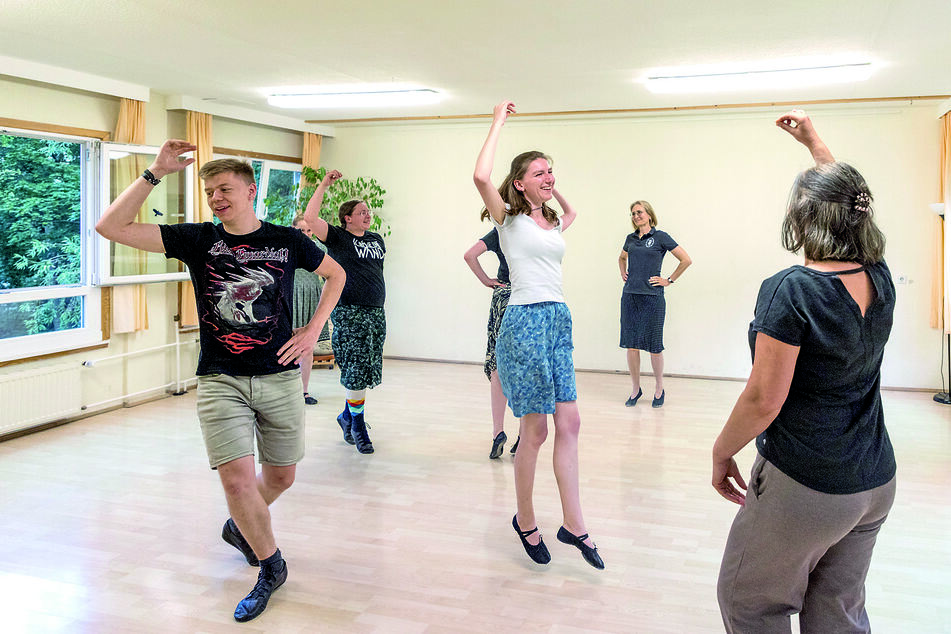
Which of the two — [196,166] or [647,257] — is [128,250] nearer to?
[196,166]

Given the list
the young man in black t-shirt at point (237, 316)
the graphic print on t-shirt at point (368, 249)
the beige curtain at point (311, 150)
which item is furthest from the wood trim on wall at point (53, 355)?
the young man in black t-shirt at point (237, 316)

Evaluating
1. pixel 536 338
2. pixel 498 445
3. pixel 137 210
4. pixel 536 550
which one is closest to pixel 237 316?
pixel 137 210

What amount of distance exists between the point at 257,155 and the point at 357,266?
381 centimetres

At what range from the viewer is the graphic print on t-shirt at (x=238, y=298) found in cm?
281

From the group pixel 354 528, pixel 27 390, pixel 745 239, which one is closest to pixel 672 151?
pixel 745 239

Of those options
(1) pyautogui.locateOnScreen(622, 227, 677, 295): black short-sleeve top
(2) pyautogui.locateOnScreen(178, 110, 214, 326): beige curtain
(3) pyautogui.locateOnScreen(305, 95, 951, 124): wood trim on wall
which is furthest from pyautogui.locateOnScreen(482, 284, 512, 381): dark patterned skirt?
(2) pyautogui.locateOnScreen(178, 110, 214, 326): beige curtain

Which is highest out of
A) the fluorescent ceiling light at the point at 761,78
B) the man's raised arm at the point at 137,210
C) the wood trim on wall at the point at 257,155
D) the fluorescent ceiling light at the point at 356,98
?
the fluorescent ceiling light at the point at 356,98

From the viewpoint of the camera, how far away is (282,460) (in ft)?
9.86

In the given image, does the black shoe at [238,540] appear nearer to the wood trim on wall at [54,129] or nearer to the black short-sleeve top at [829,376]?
the black short-sleeve top at [829,376]

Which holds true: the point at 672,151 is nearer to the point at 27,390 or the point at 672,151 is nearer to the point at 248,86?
the point at 248,86

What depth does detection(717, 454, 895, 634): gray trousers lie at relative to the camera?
5.50ft

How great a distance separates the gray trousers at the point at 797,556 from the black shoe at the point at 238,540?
2.15 metres

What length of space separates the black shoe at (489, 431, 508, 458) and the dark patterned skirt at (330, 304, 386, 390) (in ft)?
2.72

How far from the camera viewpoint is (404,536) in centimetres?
364
